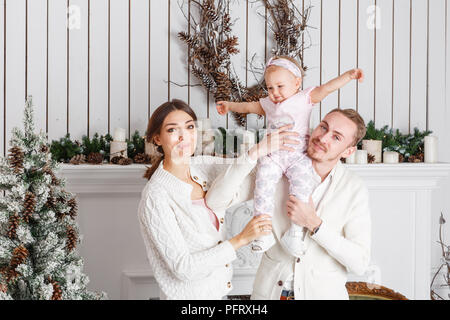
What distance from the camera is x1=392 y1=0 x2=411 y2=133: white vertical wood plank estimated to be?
333 cm

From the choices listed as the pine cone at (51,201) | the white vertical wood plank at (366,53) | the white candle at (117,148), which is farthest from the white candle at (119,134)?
the white vertical wood plank at (366,53)

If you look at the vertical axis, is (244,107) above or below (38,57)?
below

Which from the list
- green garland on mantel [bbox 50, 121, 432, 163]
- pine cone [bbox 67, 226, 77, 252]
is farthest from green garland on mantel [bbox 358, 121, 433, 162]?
pine cone [bbox 67, 226, 77, 252]

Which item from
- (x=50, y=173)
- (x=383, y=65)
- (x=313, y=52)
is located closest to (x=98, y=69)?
(x=50, y=173)

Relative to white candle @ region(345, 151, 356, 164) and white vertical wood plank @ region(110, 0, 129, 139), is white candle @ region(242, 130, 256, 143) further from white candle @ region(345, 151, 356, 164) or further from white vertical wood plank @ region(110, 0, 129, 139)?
white vertical wood plank @ region(110, 0, 129, 139)

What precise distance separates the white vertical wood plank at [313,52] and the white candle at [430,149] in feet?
2.37

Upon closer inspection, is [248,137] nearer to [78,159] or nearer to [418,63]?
Answer: [78,159]

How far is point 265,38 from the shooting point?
3156 millimetres

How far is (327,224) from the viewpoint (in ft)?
6.14

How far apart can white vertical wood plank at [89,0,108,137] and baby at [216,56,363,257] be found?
1.45 metres

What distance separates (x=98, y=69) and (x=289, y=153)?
5.41 feet

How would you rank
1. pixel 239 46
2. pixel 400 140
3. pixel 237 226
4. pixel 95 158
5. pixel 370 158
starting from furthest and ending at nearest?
1. pixel 400 140
2. pixel 239 46
3. pixel 370 158
4. pixel 237 226
5. pixel 95 158

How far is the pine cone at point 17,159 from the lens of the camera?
198cm
